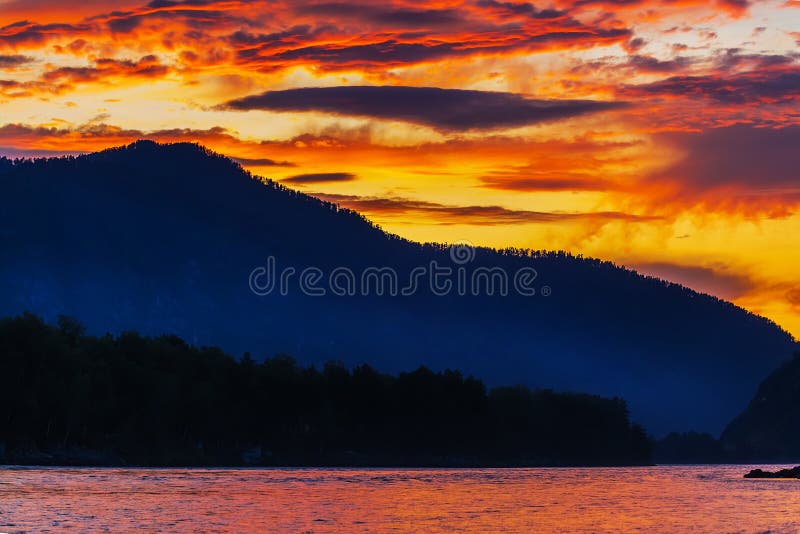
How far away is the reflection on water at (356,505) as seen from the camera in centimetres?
8400

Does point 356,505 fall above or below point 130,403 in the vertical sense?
below

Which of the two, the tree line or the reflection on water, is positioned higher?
the tree line

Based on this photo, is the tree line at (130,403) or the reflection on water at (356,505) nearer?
the reflection on water at (356,505)

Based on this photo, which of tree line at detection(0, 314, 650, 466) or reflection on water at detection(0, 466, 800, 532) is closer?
reflection on water at detection(0, 466, 800, 532)

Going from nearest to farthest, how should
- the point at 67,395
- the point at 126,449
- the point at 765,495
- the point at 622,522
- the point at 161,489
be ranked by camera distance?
the point at 622,522 → the point at 161,489 → the point at 765,495 → the point at 67,395 → the point at 126,449

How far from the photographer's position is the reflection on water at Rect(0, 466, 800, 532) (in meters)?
84.0

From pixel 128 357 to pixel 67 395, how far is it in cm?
2623

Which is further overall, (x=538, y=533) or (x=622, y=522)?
(x=622, y=522)

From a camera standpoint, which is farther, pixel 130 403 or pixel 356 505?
pixel 130 403

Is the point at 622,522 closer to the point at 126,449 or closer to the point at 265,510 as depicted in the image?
the point at 265,510

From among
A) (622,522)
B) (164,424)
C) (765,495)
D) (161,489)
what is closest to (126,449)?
(164,424)

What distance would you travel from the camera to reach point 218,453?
188500mm

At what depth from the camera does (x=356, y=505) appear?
102 metres

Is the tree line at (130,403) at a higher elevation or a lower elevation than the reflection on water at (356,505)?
higher
